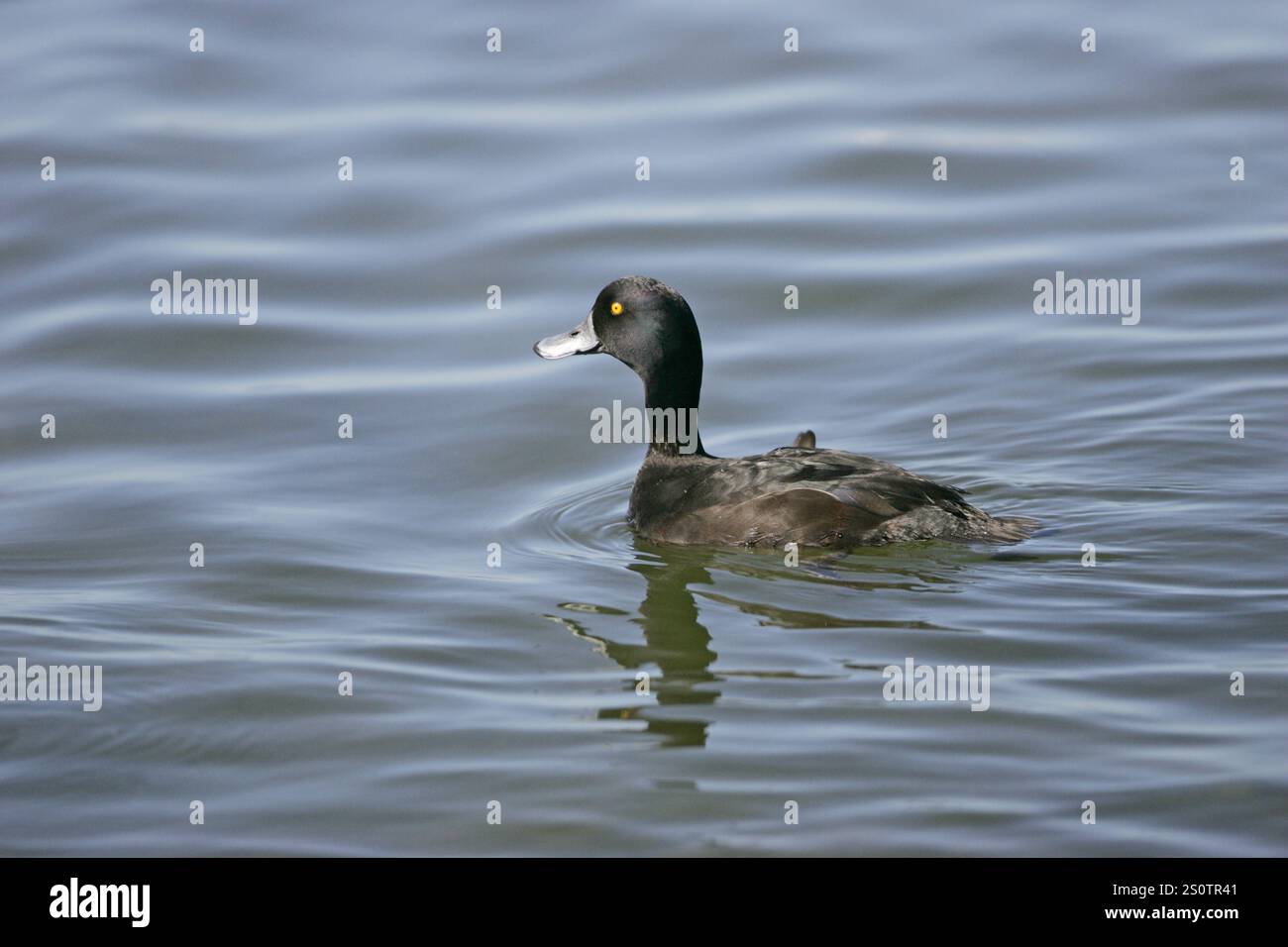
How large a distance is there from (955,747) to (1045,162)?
10608 mm

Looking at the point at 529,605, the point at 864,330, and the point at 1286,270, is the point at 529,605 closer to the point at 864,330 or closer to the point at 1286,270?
the point at 864,330

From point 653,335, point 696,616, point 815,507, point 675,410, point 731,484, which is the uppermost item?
point 653,335

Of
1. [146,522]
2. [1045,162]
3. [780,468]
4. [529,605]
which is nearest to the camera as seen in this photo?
[529,605]

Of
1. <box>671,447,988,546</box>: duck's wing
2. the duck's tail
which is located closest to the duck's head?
<box>671,447,988,546</box>: duck's wing

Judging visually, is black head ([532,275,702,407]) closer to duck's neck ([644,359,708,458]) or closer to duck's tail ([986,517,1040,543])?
duck's neck ([644,359,708,458])

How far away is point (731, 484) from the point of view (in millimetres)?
9852

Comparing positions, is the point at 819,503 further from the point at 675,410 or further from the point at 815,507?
the point at 675,410

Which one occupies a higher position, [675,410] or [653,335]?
[653,335]

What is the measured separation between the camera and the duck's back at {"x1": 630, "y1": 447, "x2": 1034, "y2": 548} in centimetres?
944

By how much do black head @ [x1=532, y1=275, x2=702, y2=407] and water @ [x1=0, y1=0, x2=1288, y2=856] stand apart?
90cm

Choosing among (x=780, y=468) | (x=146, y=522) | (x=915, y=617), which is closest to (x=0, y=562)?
(x=146, y=522)

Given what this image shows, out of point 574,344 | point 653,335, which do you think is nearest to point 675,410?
point 653,335

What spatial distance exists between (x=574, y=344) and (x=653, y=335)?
59 cm

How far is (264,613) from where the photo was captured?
9156 millimetres
